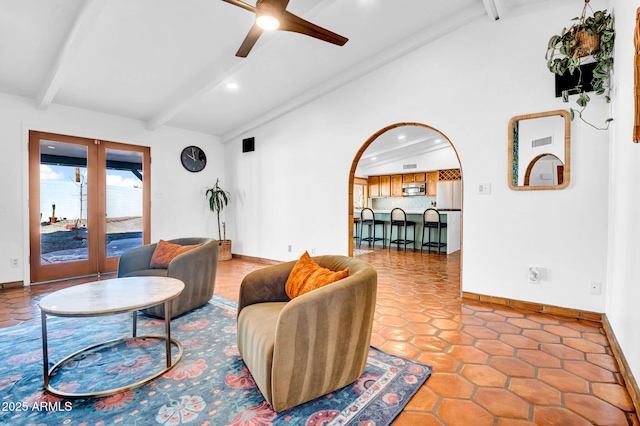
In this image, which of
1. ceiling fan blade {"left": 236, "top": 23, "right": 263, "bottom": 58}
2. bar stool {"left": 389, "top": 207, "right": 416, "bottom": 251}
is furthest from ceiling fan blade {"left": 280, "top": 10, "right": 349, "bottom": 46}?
bar stool {"left": 389, "top": 207, "right": 416, "bottom": 251}

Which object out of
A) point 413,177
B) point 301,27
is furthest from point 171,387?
point 413,177

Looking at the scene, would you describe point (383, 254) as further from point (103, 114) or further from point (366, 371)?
point (103, 114)

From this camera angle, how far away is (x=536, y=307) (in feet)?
10.2

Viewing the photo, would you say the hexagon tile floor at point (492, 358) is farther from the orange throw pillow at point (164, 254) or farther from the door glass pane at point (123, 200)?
the door glass pane at point (123, 200)

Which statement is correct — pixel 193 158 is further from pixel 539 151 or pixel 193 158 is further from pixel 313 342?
pixel 539 151

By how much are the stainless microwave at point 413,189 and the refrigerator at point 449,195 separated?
2.15 feet

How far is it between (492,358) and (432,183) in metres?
8.00

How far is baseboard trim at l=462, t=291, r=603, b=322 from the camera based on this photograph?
2.85m

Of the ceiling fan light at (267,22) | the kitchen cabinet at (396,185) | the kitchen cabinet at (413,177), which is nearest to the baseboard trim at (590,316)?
the ceiling fan light at (267,22)

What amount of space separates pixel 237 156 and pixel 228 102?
150 cm

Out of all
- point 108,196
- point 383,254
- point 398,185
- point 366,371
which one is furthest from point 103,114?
point 398,185

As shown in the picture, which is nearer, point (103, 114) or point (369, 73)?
point (369, 73)

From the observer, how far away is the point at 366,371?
6.36 feet

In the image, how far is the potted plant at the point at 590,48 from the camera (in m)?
2.52
